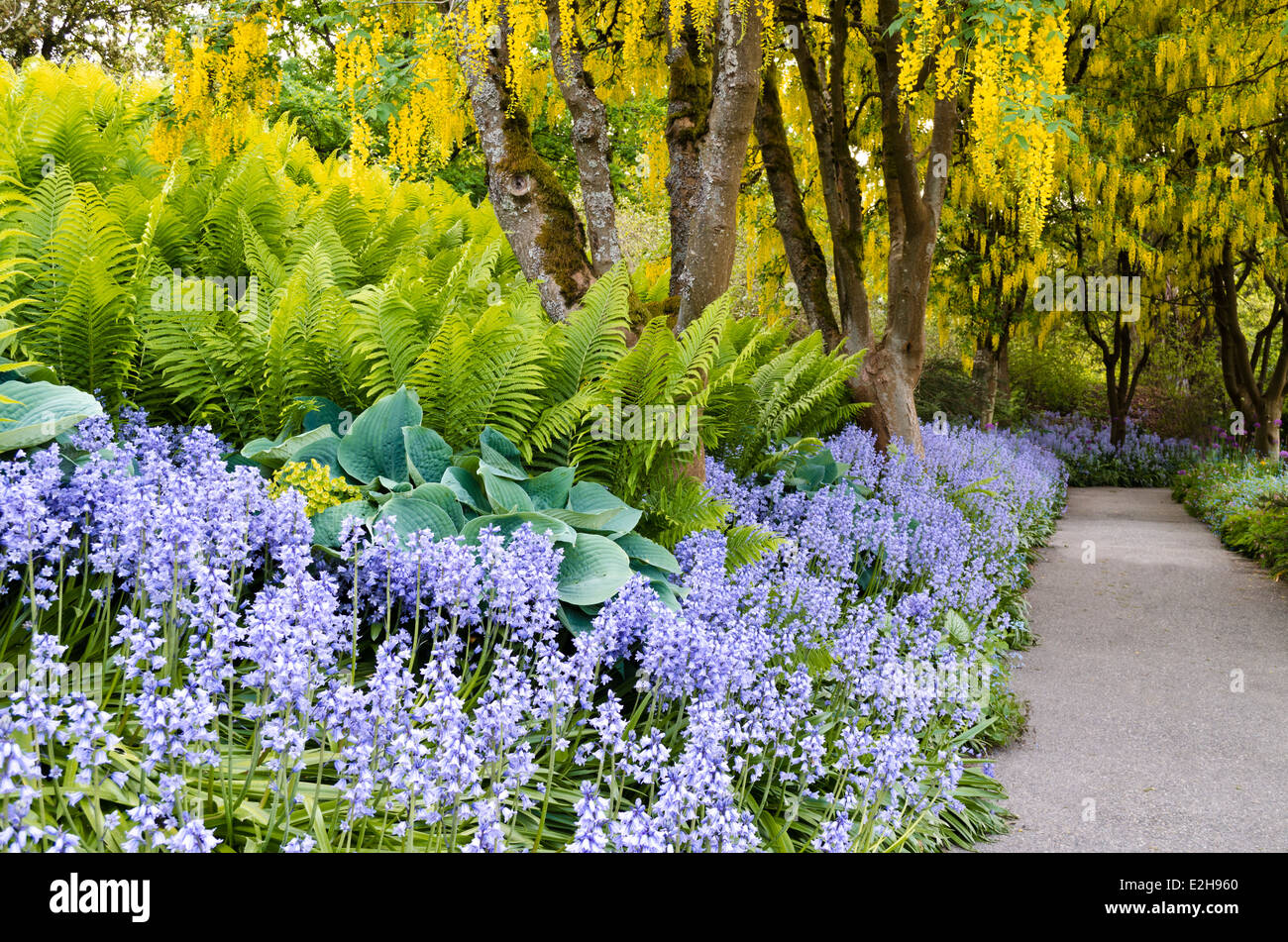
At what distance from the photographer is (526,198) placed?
4520 millimetres

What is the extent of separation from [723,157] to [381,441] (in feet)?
8.01

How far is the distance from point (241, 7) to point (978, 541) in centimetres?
535

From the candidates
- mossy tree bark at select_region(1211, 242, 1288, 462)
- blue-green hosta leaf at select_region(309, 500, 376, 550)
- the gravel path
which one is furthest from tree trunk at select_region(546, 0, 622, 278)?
mossy tree bark at select_region(1211, 242, 1288, 462)

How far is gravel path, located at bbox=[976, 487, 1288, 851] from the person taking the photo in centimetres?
347

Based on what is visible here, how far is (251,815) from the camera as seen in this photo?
6.38ft

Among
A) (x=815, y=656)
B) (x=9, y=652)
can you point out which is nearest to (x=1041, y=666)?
(x=815, y=656)

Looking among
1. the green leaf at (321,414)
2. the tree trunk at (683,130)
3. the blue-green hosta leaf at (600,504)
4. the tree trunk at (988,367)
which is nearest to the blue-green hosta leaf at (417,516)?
the blue-green hosta leaf at (600,504)

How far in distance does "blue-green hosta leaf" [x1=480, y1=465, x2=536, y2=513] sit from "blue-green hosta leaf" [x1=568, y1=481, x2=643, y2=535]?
0.21 meters

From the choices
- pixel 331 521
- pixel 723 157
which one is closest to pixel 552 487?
pixel 331 521

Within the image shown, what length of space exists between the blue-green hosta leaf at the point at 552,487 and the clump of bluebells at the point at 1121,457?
1540 cm

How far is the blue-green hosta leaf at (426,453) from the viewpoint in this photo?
3.25 metres

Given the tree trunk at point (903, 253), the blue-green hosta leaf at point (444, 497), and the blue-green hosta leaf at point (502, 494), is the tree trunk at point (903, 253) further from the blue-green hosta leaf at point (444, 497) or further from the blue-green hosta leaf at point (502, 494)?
the blue-green hosta leaf at point (444, 497)

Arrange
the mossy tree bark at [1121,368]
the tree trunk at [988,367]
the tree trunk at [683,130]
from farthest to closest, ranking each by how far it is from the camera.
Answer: the mossy tree bark at [1121,368] → the tree trunk at [988,367] → the tree trunk at [683,130]
